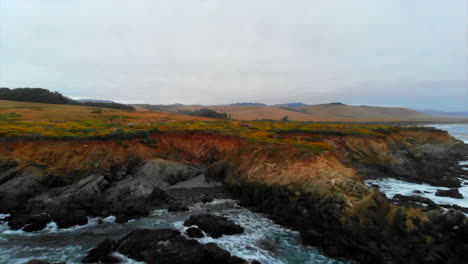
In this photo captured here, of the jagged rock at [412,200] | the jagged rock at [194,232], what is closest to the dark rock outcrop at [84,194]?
the jagged rock at [194,232]

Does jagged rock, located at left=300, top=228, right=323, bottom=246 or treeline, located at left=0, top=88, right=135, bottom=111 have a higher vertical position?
treeline, located at left=0, top=88, right=135, bottom=111

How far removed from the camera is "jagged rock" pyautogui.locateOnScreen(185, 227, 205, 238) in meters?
16.1

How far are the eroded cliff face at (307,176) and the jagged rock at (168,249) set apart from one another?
5.99 m

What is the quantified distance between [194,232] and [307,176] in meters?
9.85

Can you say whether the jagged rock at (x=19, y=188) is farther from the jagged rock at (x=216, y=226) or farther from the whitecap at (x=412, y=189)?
the whitecap at (x=412, y=189)

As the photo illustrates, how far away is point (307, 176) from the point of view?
2041cm

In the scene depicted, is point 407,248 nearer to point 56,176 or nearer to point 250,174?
point 250,174

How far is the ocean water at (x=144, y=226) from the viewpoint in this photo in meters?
14.1

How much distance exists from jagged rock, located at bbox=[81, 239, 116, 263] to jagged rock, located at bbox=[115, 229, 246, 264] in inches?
19.1

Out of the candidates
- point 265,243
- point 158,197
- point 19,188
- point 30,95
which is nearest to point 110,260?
point 265,243

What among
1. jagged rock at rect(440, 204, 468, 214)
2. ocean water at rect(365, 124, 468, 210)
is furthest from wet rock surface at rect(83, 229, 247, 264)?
ocean water at rect(365, 124, 468, 210)

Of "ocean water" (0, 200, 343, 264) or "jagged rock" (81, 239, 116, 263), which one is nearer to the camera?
"jagged rock" (81, 239, 116, 263)

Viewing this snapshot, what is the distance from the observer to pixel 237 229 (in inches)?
667

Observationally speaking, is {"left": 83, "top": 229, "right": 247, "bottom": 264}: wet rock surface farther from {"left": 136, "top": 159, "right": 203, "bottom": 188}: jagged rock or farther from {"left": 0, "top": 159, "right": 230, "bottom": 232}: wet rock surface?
{"left": 136, "top": 159, "right": 203, "bottom": 188}: jagged rock
